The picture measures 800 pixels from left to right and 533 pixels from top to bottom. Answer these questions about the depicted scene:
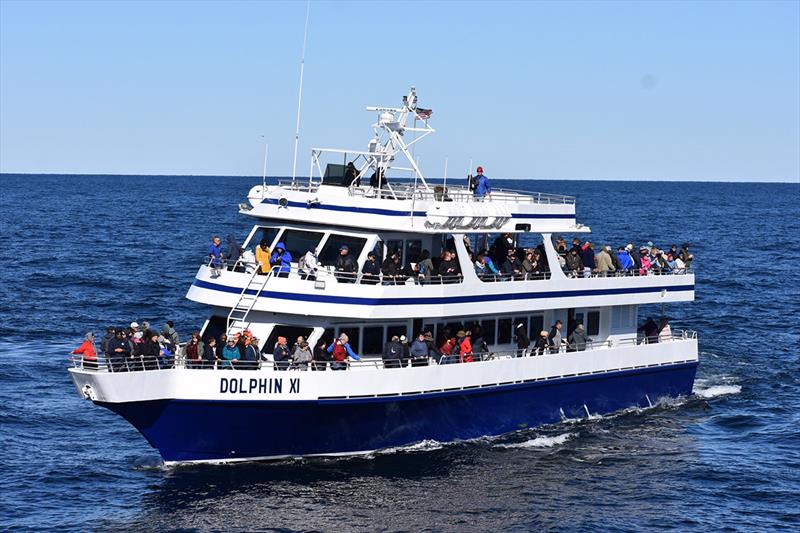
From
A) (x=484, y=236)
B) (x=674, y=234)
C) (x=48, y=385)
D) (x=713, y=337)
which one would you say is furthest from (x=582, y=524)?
(x=674, y=234)

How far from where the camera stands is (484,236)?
32719 millimetres

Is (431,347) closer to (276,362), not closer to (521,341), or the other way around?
(521,341)

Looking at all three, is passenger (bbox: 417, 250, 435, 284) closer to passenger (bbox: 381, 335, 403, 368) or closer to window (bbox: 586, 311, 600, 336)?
passenger (bbox: 381, 335, 403, 368)

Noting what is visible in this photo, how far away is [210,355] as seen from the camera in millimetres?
26953

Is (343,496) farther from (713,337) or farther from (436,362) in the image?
(713,337)

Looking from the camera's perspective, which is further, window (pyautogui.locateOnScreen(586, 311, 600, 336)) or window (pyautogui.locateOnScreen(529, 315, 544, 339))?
window (pyautogui.locateOnScreen(586, 311, 600, 336))

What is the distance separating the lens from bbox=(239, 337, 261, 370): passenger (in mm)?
27016

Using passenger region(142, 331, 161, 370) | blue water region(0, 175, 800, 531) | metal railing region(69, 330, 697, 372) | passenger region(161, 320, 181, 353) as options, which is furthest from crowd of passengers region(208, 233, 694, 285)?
blue water region(0, 175, 800, 531)

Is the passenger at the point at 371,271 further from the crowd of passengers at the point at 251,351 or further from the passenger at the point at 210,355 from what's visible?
the passenger at the point at 210,355

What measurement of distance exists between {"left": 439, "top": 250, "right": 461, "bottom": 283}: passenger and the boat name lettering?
4905 millimetres

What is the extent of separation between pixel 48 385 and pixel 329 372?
1204 centimetres

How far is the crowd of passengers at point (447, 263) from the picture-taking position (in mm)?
29078

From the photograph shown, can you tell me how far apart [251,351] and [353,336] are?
2989 millimetres

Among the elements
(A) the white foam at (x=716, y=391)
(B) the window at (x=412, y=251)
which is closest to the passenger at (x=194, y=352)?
(B) the window at (x=412, y=251)
